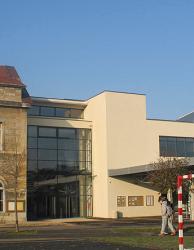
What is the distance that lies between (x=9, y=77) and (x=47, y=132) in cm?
711

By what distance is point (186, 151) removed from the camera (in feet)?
161

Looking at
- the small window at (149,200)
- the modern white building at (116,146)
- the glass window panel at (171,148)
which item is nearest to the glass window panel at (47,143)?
the modern white building at (116,146)

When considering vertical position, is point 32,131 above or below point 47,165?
above

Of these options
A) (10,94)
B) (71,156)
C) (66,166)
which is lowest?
(66,166)

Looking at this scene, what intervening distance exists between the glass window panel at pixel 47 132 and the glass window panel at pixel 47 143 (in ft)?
1.43

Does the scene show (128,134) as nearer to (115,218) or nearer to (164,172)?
(115,218)

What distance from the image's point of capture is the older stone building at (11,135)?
36.5 meters

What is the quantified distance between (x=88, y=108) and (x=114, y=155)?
238 inches

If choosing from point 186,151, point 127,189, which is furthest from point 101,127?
point 186,151

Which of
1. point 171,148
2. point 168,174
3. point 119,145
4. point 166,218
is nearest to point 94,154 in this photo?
point 119,145

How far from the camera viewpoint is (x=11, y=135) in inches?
1484

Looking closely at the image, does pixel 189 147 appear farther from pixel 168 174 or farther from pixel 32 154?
pixel 168 174

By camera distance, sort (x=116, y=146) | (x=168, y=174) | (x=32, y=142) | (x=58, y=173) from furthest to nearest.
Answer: (x=116, y=146) → (x=58, y=173) → (x=32, y=142) → (x=168, y=174)

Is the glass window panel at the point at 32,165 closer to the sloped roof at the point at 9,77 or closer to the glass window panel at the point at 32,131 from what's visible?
the glass window panel at the point at 32,131
